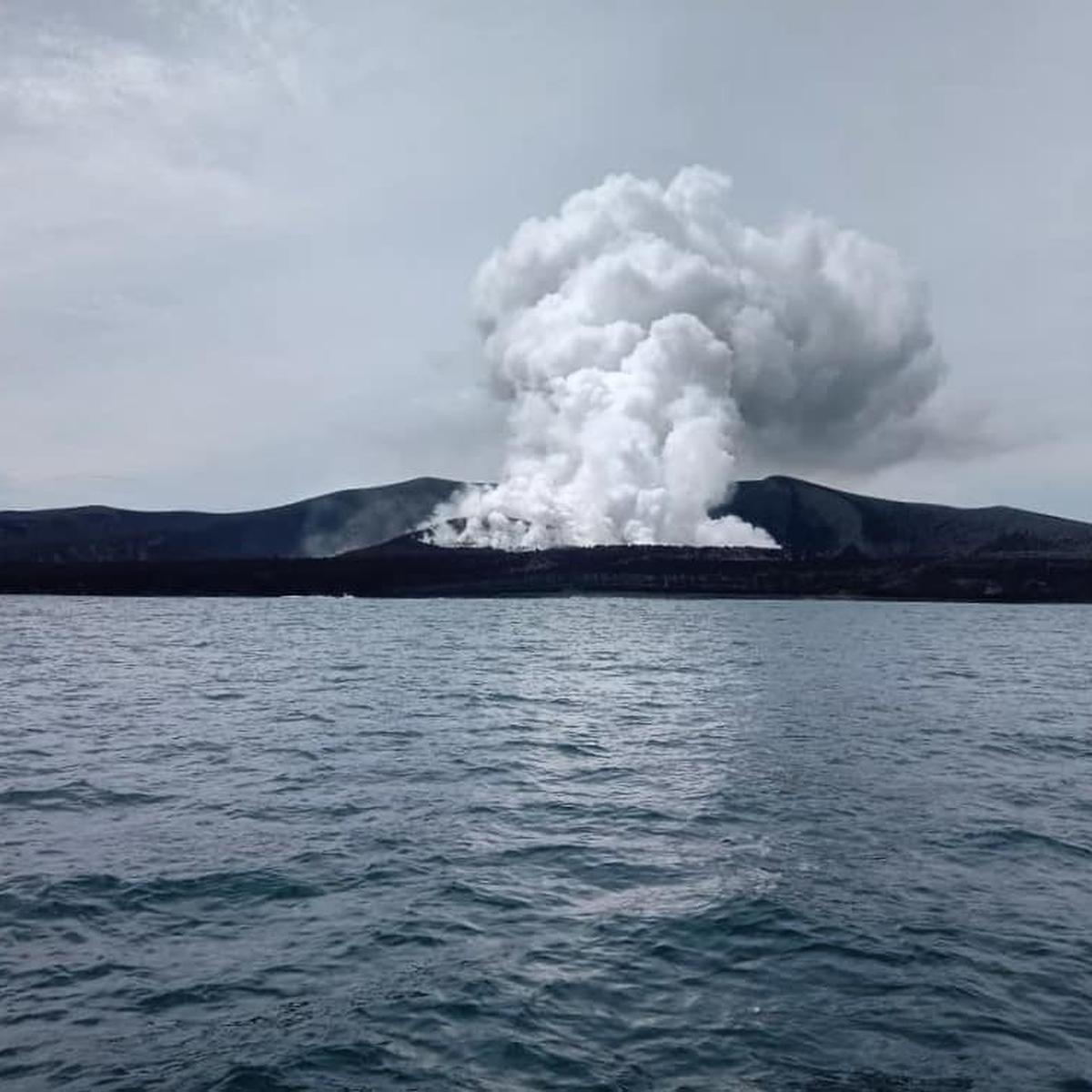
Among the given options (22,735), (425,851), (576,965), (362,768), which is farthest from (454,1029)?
(22,735)

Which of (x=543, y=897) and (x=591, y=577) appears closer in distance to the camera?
(x=543, y=897)

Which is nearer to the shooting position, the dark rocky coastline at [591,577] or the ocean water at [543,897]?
the ocean water at [543,897]

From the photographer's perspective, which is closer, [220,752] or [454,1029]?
[454,1029]

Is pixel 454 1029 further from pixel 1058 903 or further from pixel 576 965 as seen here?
pixel 1058 903

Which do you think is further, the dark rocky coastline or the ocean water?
the dark rocky coastline

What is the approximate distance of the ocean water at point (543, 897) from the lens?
1176 centimetres

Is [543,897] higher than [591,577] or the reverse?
the reverse

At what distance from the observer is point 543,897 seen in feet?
55.9

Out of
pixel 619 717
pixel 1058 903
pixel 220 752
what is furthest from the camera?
pixel 619 717

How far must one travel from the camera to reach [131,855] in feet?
63.1

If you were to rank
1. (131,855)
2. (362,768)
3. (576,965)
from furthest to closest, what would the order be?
1. (362,768)
2. (131,855)
3. (576,965)

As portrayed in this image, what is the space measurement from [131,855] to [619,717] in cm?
2266

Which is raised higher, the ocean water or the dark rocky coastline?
the dark rocky coastline

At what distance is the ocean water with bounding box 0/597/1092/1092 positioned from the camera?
38.6ft
